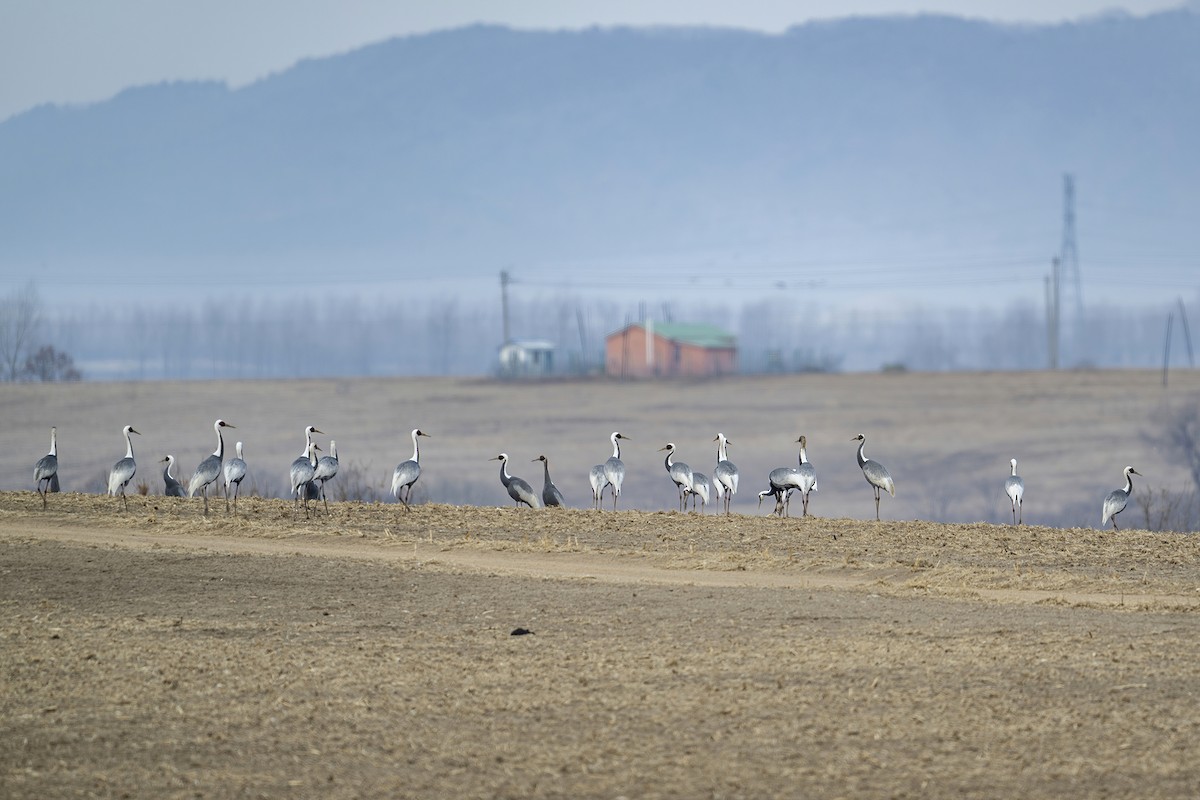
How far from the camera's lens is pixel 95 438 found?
68062 millimetres

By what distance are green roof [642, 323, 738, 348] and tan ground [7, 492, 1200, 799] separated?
8587 centimetres

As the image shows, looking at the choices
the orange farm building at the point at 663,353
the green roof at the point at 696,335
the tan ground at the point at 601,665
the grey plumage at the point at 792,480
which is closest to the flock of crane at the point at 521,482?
the grey plumage at the point at 792,480

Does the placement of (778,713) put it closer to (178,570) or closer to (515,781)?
(515,781)

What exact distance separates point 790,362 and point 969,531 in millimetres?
90822

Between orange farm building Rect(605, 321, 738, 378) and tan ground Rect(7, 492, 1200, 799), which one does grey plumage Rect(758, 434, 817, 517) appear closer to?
tan ground Rect(7, 492, 1200, 799)

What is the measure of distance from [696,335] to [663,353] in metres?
5.22

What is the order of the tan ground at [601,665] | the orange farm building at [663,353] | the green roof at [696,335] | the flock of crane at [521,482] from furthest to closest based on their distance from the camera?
the green roof at [696,335] → the orange farm building at [663,353] → the flock of crane at [521,482] → the tan ground at [601,665]

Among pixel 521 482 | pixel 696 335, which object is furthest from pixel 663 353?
pixel 521 482

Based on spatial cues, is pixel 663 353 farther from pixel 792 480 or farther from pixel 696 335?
pixel 792 480

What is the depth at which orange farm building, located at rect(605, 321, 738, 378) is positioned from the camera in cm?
10488

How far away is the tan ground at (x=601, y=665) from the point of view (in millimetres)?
10695

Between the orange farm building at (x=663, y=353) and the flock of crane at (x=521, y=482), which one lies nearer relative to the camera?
the flock of crane at (x=521, y=482)

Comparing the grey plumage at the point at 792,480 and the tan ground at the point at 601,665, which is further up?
the grey plumage at the point at 792,480

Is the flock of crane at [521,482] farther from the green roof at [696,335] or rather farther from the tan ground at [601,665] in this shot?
the green roof at [696,335]
